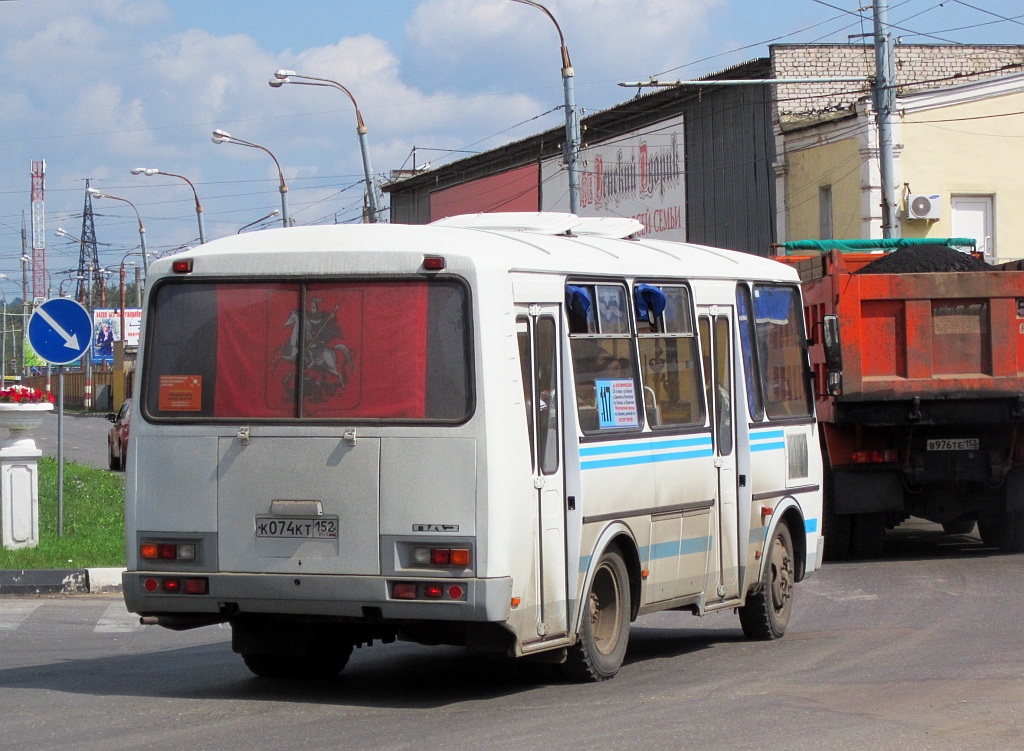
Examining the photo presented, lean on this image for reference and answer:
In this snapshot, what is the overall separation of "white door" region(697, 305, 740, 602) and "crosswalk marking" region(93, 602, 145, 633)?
430 centimetres

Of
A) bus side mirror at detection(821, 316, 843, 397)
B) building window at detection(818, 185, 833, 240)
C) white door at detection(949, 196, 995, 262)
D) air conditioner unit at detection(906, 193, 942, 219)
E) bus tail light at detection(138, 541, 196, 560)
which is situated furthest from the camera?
building window at detection(818, 185, 833, 240)

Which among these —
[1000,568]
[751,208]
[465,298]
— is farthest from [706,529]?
[751,208]

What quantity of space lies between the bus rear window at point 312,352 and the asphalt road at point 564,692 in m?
1.52

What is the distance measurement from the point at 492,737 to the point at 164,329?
2946mm

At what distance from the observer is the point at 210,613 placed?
334 inches

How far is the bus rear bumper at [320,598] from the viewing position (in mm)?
7910

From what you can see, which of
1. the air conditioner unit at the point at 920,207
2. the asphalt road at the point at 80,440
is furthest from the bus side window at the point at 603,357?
the air conditioner unit at the point at 920,207

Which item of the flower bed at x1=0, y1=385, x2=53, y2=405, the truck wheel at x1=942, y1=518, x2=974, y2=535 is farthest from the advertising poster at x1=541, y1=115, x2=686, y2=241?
the flower bed at x1=0, y1=385, x2=53, y2=405

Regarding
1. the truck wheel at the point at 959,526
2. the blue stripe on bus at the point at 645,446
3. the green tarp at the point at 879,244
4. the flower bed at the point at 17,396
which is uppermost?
the green tarp at the point at 879,244

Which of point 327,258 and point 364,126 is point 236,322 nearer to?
point 327,258

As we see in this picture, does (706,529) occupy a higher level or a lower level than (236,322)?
lower

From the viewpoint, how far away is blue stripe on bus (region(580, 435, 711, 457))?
8.88 m

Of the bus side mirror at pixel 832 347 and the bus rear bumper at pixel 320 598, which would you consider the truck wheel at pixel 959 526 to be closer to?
the bus side mirror at pixel 832 347

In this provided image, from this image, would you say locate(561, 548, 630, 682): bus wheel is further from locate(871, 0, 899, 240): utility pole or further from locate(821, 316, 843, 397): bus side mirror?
locate(871, 0, 899, 240): utility pole
